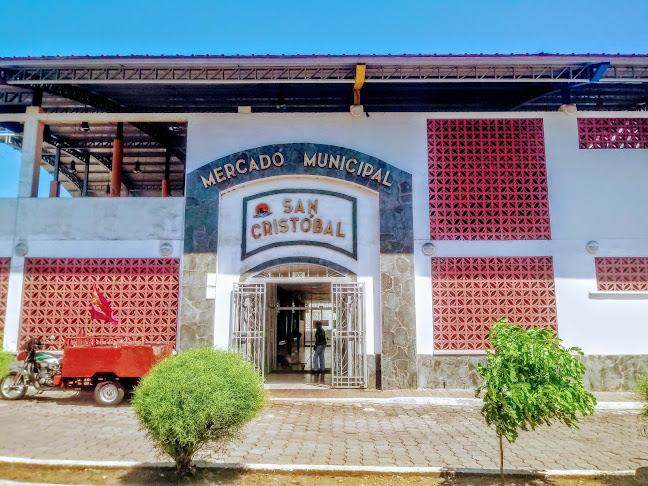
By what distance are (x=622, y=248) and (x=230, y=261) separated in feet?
32.0

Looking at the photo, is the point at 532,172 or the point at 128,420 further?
the point at 532,172

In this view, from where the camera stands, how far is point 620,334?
11.9 meters

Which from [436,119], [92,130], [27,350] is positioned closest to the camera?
[27,350]

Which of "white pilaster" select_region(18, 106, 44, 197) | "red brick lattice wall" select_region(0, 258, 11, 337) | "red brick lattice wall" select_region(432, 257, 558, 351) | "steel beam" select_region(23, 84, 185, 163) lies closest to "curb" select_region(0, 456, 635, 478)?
"red brick lattice wall" select_region(432, 257, 558, 351)

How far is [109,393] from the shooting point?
10141mm

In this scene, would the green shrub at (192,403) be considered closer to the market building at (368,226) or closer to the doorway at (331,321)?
the doorway at (331,321)

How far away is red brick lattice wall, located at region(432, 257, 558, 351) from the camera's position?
1195 centimetres

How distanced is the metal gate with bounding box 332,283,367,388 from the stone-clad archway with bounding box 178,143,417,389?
1.77 feet

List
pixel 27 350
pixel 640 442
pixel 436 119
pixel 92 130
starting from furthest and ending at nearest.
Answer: pixel 92 130 → pixel 436 119 → pixel 27 350 → pixel 640 442

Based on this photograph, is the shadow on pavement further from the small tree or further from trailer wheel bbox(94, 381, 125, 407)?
the small tree

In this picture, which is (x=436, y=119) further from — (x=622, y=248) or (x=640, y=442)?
(x=640, y=442)

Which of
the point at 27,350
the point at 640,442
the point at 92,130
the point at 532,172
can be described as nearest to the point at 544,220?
the point at 532,172

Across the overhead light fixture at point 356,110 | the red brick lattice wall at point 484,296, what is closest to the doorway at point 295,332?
the red brick lattice wall at point 484,296

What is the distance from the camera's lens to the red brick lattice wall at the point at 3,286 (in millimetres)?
12211
